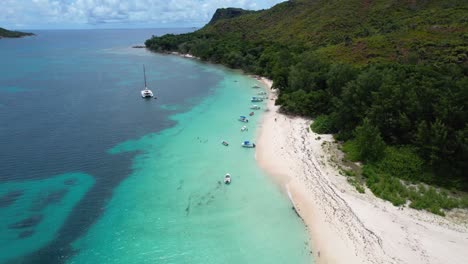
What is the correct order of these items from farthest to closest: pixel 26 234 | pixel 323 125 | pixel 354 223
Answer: pixel 323 125 → pixel 354 223 → pixel 26 234

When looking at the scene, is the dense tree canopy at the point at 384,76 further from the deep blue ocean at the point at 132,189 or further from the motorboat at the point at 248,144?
the deep blue ocean at the point at 132,189

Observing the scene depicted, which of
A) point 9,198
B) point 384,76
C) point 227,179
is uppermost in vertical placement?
point 384,76

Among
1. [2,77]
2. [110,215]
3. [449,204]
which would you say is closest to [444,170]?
[449,204]

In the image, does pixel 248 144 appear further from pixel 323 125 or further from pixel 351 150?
pixel 351 150

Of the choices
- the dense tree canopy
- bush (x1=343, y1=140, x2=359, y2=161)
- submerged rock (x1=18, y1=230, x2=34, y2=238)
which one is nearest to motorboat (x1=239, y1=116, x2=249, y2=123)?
the dense tree canopy

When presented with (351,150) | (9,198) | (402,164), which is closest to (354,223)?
(402,164)

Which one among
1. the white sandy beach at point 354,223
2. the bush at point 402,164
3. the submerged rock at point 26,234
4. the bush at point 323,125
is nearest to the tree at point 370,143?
the bush at point 402,164
